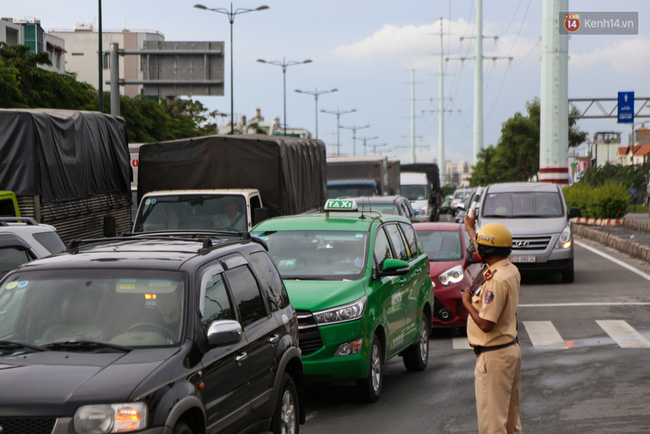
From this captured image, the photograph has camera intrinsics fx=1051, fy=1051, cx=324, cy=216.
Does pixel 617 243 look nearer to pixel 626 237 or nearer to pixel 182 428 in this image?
pixel 626 237

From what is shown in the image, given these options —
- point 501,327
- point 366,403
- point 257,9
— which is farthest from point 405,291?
point 257,9

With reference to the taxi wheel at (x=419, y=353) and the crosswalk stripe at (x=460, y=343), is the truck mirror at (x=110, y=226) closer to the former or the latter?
the taxi wheel at (x=419, y=353)

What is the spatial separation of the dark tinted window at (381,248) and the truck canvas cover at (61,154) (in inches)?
201

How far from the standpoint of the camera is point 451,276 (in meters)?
14.6

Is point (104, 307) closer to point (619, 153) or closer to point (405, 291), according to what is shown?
point (405, 291)

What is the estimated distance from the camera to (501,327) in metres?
6.51

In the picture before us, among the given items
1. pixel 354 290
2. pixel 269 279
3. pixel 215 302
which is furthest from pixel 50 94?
pixel 215 302

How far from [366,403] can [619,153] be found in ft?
557

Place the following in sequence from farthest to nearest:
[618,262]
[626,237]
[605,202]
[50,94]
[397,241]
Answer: [605,202]
[50,94]
[626,237]
[618,262]
[397,241]

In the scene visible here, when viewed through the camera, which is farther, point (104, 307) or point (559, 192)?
point (559, 192)

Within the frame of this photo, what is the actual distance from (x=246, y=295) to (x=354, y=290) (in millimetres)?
2694

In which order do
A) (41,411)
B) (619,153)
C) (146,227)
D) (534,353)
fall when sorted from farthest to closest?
(619,153) → (146,227) → (534,353) → (41,411)

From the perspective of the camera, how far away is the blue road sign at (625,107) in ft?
206

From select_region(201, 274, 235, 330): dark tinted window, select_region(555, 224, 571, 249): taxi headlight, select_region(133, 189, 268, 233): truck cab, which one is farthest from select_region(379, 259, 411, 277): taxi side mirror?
select_region(555, 224, 571, 249): taxi headlight
